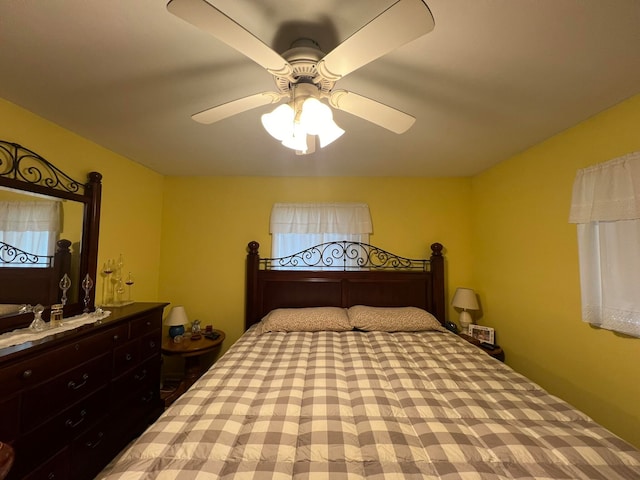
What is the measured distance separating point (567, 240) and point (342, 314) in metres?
1.79

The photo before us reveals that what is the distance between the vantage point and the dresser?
124cm

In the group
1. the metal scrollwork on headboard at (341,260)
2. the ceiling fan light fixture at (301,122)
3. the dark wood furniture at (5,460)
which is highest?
the ceiling fan light fixture at (301,122)

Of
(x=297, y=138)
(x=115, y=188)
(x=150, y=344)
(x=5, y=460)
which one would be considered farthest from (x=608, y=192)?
(x=115, y=188)

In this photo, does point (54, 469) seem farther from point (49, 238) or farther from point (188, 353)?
point (49, 238)

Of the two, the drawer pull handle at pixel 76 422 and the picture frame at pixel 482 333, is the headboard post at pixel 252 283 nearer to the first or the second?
the drawer pull handle at pixel 76 422

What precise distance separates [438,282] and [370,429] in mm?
2085

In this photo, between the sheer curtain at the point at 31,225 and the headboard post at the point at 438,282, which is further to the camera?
the headboard post at the point at 438,282

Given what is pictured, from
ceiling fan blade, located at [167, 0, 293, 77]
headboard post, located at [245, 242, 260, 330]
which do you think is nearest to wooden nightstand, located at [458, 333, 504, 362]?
headboard post, located at [245, 242, 260, 330]

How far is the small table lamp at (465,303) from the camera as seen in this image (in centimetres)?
267

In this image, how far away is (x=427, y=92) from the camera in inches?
57.5

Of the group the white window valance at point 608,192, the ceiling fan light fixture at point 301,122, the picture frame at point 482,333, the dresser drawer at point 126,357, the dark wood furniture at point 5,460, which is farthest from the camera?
the picture frame at point 482,333

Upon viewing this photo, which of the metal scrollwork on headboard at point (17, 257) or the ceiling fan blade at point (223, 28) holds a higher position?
the ceiling fan blade at point (223, 28)

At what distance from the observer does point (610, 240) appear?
1641 mm

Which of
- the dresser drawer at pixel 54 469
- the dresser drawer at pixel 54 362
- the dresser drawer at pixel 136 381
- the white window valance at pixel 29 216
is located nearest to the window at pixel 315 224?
the dresser drawer at pixel 136 381
